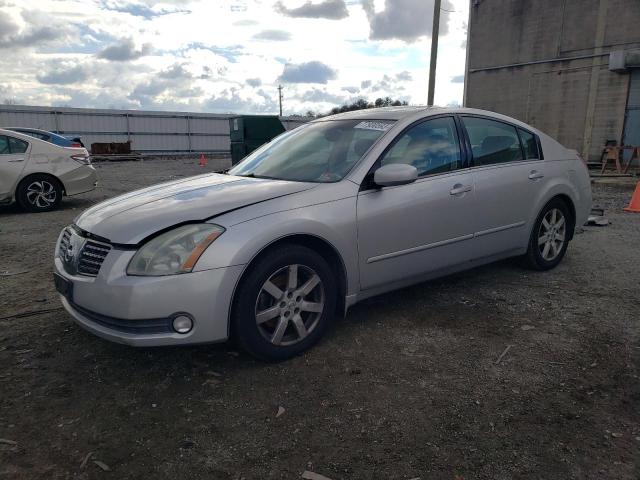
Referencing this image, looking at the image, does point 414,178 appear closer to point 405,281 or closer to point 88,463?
point 405,281

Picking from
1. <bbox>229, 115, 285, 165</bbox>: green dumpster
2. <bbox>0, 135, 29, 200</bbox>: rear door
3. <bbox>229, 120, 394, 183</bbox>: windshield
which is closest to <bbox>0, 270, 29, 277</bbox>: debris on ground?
<bbox>229, 120, 394, 183</bbox>: windshield

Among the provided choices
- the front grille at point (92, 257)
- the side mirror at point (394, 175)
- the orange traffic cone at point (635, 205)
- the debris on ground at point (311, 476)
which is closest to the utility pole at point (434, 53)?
the orange traffic cone at point (635, 205)

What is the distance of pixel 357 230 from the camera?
11.0 feet

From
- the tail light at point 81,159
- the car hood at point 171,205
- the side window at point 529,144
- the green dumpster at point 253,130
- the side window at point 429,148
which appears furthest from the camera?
the green dumpster at point 253,130

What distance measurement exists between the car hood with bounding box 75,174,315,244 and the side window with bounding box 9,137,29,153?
242 inches

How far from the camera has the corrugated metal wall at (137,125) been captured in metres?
25.1

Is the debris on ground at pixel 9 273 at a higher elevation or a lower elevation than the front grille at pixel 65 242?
lower

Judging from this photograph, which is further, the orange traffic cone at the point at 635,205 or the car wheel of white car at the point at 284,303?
the orange traffic cone at the point at 635,205

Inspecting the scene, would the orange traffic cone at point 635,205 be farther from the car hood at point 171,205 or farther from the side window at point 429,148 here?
the car hood at point 171,205

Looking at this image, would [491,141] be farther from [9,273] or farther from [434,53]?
[434,53]

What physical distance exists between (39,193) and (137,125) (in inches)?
821

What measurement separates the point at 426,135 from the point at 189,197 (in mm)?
1859

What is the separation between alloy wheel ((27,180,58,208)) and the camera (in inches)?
340

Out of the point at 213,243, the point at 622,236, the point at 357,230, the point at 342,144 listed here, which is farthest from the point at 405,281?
the point at 622,236
